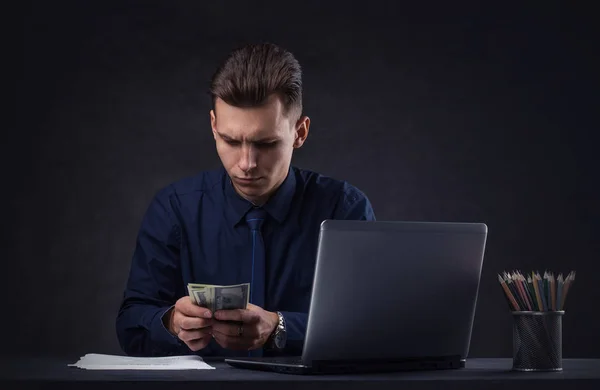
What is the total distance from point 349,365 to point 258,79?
1.17m

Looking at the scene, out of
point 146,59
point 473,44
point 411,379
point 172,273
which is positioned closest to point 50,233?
point 146,59

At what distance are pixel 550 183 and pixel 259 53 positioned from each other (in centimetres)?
221

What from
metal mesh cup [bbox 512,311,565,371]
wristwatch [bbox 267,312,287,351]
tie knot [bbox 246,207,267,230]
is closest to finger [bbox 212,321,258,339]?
wristwatch [bbox 267,312,287,351]

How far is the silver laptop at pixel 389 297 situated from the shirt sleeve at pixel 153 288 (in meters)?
0.68

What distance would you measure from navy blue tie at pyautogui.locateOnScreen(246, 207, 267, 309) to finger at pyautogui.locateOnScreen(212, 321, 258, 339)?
0.52 m

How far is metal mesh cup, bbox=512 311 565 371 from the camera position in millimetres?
1907

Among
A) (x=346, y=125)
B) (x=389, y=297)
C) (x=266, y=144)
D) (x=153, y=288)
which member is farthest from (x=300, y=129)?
(x=346, y=125)

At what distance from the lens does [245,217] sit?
9.55ft

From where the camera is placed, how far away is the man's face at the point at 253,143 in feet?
8.84

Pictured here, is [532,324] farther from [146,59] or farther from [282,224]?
[146,59]

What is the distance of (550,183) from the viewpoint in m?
4.58

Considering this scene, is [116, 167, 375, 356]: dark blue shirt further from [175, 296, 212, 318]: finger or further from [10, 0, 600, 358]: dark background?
[10, 0, 600, 358]: dark background

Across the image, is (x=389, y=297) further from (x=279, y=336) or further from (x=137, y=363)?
(x=279, y=336)

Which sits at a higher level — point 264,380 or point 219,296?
point 219,296
